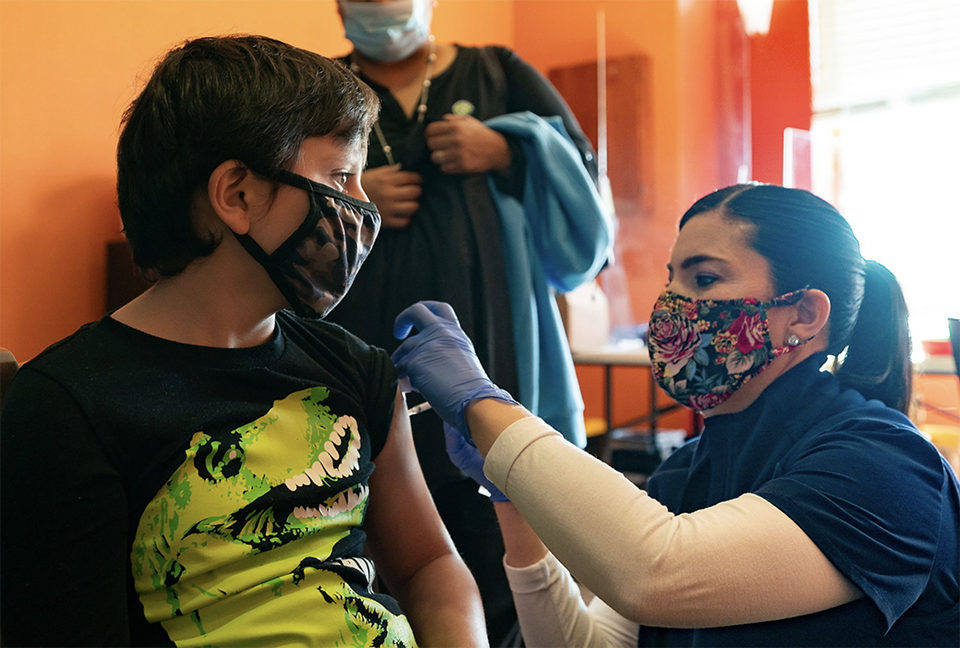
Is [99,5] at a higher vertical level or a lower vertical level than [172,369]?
higher

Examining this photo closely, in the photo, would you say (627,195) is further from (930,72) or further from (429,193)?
(429,193)

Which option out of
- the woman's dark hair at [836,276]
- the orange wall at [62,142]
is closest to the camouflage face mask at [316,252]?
the woman's dark hair at [836,276]

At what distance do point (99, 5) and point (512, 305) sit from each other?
57.1 inches

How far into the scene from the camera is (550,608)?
1166 millimetres

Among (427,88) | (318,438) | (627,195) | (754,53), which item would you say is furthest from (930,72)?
(318,438)

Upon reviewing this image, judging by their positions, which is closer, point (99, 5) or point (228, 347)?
point (228, 347)

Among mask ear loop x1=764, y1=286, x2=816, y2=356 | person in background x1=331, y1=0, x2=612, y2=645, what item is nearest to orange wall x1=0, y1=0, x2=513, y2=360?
person in background x1=331, y1=0, x2=612, y2=645

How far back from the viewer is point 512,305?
1.52m

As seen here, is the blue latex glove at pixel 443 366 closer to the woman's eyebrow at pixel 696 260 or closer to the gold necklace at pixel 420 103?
the woman's eyebrow at pixel 696 260

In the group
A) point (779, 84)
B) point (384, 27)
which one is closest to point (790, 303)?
point (384, 27)

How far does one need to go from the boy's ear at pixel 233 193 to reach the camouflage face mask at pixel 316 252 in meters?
0.02

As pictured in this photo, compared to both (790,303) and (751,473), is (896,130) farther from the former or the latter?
(751,473)

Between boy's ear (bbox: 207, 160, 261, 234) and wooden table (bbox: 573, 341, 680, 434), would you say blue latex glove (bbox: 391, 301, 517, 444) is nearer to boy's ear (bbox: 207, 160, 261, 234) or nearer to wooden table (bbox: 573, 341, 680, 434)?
boy's ear (bbox: 207, 160, 261, 234)

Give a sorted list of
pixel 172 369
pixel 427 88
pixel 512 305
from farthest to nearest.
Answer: pixel 427 88
pixel 512 305
pixel 172 369
